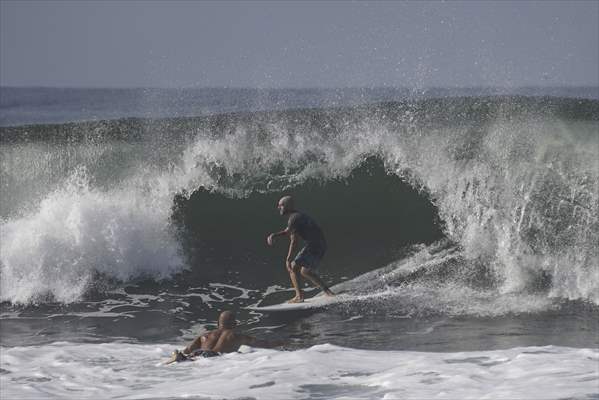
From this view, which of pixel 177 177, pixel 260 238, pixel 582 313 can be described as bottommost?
pixel 582 313

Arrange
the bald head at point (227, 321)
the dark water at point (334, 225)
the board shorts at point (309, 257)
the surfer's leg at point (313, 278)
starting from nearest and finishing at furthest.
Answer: the bald head at point (227, 321)
the dark water at point (334, 225)
the surfer's leg at point (313, 278)
the board shorts at point (309, 257)

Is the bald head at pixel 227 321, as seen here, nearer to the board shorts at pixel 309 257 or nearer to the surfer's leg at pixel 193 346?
the surfer's leg at pixel 193 346

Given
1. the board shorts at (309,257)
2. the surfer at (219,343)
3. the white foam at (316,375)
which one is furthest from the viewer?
the board shorts at (309,257)

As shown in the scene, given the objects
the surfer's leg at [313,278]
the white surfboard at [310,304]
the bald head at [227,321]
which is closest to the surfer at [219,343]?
the bald head at [227,321]

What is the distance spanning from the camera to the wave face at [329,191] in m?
12.0

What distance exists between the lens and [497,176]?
13.1 metres

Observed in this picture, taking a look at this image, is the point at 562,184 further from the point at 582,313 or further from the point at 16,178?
the point at 16,178

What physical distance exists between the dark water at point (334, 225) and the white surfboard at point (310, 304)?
19 cm

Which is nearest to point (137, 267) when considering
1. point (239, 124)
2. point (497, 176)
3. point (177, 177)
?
point (177, 177)

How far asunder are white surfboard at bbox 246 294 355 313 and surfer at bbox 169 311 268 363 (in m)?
1.89

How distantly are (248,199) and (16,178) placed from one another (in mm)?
4876

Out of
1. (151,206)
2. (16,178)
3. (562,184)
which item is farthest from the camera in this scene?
(16,178)

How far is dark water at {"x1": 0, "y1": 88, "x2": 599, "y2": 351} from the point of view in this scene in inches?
403

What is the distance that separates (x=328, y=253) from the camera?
13.3 m
